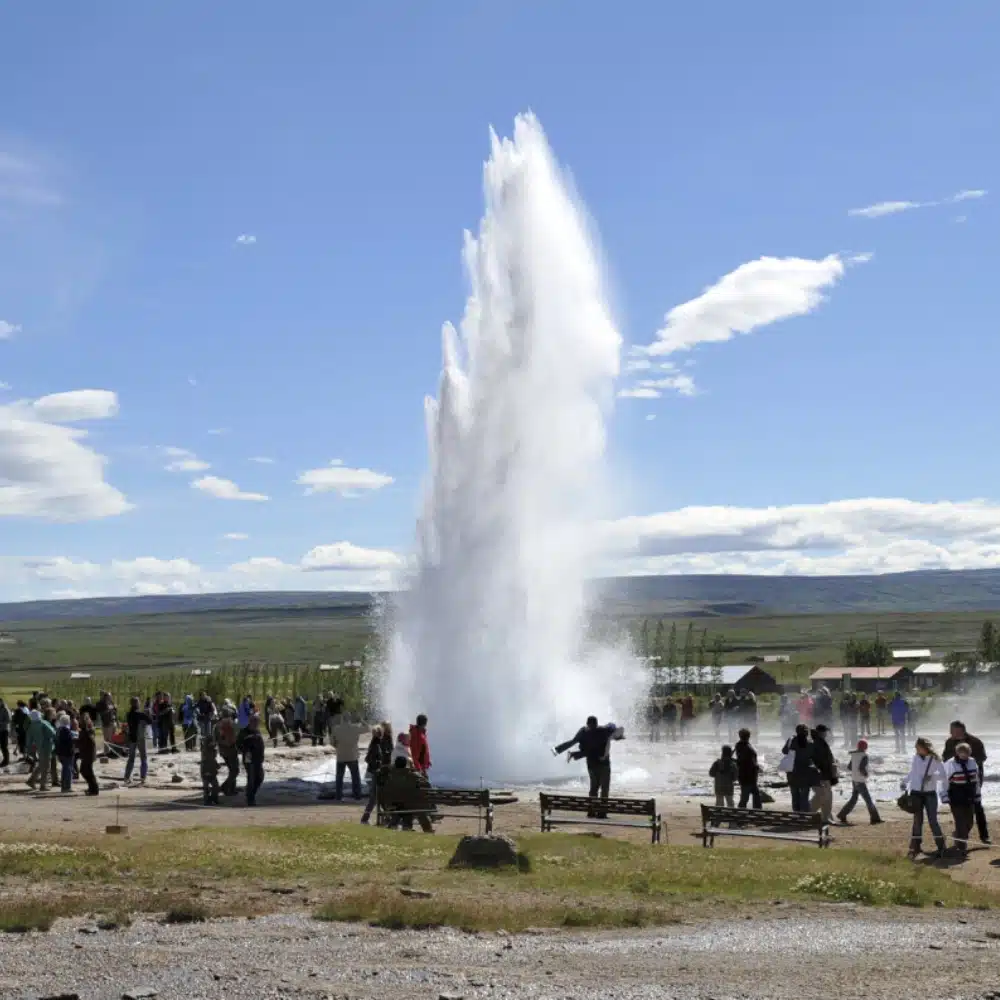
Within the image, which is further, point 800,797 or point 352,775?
point 352,775

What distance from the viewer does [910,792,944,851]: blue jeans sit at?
18.2 m

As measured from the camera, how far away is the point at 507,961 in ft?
37.8

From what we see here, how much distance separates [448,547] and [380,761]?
12916 mm

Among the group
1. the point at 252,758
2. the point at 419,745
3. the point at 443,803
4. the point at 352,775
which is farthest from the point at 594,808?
the point at 252,758

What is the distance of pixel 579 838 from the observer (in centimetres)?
1895

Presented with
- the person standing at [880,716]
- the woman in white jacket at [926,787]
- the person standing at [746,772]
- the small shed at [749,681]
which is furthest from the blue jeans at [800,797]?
the small shed at [749,681]

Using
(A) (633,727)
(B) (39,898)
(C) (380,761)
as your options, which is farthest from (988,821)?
(A) (633,727)

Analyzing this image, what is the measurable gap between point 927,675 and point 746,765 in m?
76.6

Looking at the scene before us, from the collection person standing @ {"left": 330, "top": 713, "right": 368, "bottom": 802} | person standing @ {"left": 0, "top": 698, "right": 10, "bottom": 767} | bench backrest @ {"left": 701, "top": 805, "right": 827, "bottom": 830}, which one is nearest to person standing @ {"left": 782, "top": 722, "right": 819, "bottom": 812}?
bench backrest @ {"left": 701, "top": 805, "right": 827, "bottom": 830}

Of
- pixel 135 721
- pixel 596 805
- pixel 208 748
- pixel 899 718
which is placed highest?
pixel 135 721

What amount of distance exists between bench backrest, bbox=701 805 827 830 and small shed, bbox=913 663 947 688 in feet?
228

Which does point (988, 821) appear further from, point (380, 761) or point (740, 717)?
point (740, 717)

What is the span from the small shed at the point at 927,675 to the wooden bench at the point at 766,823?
69267 millimetres

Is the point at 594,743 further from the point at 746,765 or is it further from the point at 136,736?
the point at 136,736
